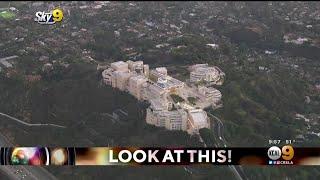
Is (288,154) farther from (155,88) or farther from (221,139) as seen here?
(155,88)

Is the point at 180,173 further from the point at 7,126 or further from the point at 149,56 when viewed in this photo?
the point at 149,56

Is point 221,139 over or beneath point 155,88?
beneath

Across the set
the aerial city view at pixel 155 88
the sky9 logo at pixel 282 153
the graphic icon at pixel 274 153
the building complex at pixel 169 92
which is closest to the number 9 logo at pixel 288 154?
the sky9 logo at pixel 282 153

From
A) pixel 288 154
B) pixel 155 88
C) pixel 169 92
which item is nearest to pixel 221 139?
pixel 169 92

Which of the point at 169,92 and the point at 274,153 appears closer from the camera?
the point at 274,153

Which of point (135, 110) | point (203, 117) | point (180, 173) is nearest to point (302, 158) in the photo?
point (180, 173)

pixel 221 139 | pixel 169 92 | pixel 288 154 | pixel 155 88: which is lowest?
pixel 221 139
